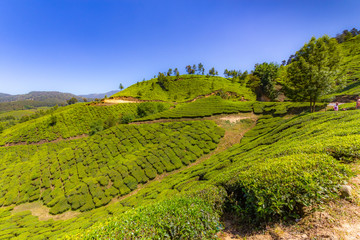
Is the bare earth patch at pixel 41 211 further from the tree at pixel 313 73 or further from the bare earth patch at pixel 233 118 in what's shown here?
the tree at pixel 313 73

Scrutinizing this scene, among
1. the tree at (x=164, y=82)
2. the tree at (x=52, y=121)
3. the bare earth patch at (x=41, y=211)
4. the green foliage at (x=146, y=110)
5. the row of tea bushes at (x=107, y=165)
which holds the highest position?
the tree at (x=164, y=82)

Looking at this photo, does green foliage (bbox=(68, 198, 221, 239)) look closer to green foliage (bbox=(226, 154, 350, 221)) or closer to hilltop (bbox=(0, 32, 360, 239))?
hilltop (bbox=(0, 32, 360, 239))

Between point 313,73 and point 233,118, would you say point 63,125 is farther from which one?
point 313,73

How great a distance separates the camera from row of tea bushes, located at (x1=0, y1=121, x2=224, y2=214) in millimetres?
21375

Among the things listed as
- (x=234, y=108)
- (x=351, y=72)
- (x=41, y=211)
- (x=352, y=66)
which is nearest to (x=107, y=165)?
(x=41, y=211)

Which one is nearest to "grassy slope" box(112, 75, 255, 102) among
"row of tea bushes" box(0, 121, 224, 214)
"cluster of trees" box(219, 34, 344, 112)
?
"cluster of trees" box(219, 34, 344, 112)

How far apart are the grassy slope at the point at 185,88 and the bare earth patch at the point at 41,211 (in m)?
63.3

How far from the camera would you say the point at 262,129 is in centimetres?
2627

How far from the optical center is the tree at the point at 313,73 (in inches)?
783

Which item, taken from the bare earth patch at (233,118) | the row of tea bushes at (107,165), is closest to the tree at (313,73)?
the bare earth patch at (233,118)

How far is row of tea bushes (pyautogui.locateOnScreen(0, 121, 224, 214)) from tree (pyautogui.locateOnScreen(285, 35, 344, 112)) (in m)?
15.0

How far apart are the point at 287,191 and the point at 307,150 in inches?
152


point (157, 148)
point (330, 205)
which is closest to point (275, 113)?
point (157, 148)

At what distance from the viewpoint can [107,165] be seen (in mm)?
26828
